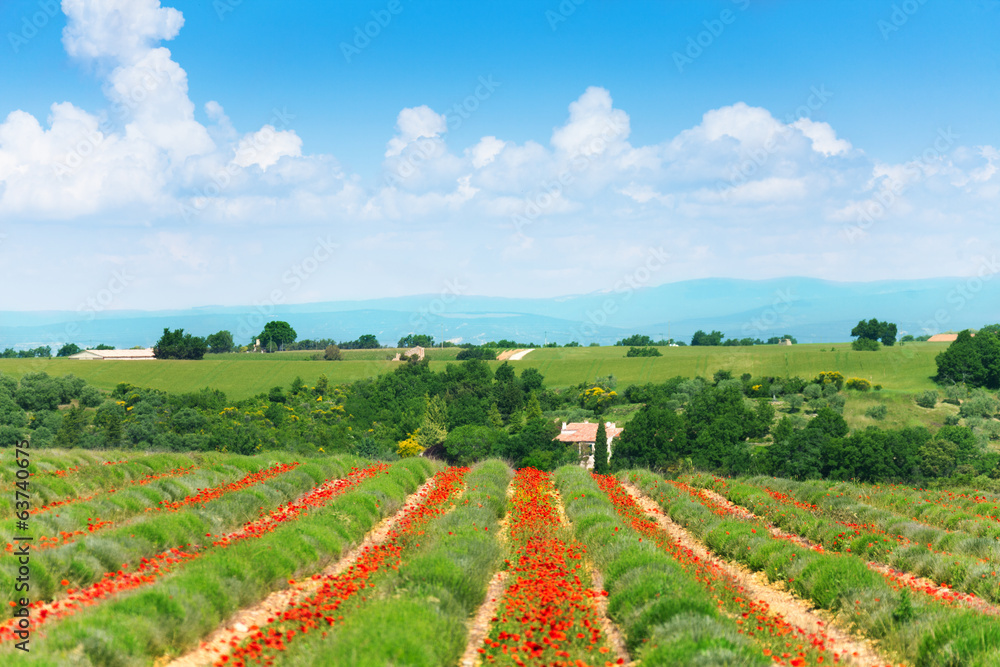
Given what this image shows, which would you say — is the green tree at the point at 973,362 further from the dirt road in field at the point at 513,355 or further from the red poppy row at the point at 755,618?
the red poppy row at the point at 755,618

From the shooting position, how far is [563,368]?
11312 cm

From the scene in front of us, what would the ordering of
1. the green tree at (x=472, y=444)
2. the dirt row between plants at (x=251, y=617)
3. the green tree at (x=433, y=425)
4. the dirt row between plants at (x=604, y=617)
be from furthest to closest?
the green tree at (x=433, y=425) < the green tree at (x=472, y=444) < the dirt row between plants at (x=604, y=617) < the dirt row between plants at (x=251, y=617)

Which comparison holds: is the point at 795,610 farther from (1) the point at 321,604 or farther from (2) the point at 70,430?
(2) the point at 70,430

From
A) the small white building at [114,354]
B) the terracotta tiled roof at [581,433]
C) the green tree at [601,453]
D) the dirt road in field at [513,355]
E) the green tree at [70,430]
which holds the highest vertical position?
the small white building at [114,354]

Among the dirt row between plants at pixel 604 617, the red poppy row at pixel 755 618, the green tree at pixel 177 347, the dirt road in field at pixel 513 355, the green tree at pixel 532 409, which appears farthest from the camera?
the dirt road in field at pixel 513 355

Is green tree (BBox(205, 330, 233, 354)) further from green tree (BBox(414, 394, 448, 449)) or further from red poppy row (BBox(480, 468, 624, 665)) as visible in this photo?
red poppy row (BBox(480, 468, 624, 665))

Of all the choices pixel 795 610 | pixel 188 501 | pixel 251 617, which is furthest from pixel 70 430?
pixel 795 610

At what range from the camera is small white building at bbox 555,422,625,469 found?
55.6 m

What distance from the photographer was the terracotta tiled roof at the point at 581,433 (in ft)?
192

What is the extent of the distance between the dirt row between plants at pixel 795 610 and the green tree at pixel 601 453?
33.7m

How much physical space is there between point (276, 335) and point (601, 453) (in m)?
127

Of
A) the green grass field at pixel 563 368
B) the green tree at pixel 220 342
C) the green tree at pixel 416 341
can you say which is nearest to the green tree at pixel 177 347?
the green grass field at pixel 563 368

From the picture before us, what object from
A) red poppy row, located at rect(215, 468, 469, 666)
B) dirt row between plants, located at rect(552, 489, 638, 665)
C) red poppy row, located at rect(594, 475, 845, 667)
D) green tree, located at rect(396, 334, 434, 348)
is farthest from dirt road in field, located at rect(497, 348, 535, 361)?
dirt row between plants, located at rect(552, 489, 638, 665)

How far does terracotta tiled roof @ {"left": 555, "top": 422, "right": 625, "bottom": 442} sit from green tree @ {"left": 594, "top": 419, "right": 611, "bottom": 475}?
22.7 inches
